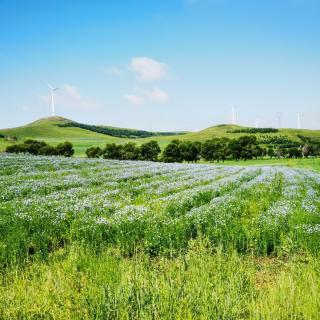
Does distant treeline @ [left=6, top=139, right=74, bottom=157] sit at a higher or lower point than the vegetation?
higher

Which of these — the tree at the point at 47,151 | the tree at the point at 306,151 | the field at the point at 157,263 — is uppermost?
the tree at the point at 47,151

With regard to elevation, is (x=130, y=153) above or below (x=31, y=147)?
below

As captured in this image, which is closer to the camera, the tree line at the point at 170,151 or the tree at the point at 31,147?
the tree at the point at 31,147

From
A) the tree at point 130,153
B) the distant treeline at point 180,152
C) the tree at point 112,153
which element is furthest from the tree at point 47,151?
the tree at point 130,153

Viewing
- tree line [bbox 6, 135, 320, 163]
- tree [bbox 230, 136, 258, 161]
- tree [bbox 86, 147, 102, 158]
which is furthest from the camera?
tree [bbox 230, 136, 258, 161]

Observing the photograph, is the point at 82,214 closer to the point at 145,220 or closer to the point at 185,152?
the point at 145,220

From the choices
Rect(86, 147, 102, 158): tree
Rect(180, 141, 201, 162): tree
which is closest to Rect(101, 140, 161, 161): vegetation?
Rect(86, 147, 102, 158): tree

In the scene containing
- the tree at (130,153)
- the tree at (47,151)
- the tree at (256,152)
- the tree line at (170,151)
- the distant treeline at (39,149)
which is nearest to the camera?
the tree at (47,151)

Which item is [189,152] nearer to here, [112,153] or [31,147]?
[112,153]

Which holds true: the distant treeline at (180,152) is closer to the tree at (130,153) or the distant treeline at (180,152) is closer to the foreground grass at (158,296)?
the tree at (130,153)

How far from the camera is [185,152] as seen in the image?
468 ft

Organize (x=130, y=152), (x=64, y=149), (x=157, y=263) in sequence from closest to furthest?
A: (x=157, y=263) → (x=64, y=149) → (x=130, y=152)

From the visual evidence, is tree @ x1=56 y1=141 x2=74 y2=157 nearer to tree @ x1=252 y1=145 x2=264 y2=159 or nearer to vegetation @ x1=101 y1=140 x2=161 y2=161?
vegetation @ x1=101 y1=140 x2=161 y2=161

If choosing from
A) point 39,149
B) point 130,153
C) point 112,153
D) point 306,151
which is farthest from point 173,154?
point 306,151
